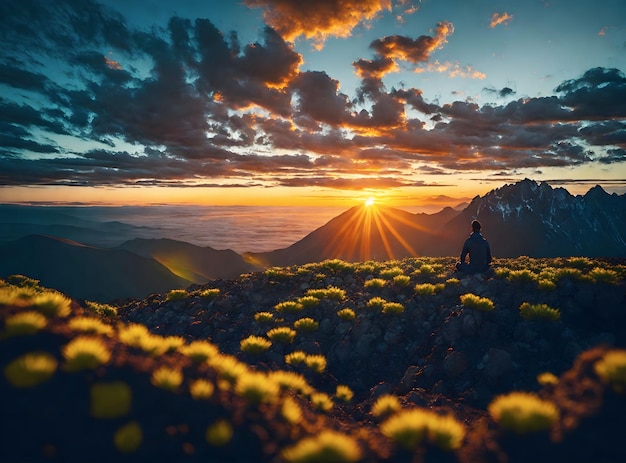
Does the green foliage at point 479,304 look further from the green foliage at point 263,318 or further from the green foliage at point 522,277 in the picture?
the green foliage at point 263,318

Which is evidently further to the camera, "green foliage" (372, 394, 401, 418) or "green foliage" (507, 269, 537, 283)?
"green foliage" (507, 269, 537, 283)

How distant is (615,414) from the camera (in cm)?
427

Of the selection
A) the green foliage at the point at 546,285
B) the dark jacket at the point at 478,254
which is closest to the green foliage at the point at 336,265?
the dark jacket at the point at 478,254

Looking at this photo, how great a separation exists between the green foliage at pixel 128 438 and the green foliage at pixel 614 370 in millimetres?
6409

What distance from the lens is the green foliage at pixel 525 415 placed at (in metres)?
4.15

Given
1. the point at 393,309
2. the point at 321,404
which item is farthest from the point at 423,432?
the point at 393,309

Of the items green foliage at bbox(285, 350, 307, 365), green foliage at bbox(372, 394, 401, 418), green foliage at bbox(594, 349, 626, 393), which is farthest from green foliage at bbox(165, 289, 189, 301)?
green foliage at bbox(594, 349, 626, 393)

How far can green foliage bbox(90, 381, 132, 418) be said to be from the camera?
4469 mm

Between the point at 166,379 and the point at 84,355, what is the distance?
1269 millimetres

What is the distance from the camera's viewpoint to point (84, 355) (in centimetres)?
496

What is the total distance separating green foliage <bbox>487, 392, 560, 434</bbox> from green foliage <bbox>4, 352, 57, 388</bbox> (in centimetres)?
635

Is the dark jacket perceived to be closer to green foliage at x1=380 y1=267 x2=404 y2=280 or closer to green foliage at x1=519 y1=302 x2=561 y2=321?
green foliage at x1=380 y1=267 x2=404 y2=280

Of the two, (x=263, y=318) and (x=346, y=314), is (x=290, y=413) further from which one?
(x=263, y=318)

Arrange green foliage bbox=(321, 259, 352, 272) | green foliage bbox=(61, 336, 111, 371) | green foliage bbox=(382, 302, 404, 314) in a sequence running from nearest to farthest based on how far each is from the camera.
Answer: green foliage bbox=(61, 336, 111, 371)
green foliage bbox=(382, 302, 404, 314)
green foliage bbox=(321, 259, 352, 272)
